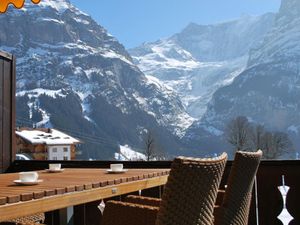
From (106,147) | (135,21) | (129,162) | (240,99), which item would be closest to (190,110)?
(240,99)

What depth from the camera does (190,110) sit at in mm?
167875

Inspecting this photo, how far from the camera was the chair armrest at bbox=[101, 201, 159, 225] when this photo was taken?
5.94 feet

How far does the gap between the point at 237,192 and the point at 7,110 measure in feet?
9.81

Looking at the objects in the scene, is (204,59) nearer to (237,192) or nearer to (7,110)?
(7,110)

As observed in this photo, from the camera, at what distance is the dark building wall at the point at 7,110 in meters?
4.12

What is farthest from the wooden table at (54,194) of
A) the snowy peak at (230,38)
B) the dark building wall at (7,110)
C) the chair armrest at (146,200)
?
the snowy peak at (230,38)

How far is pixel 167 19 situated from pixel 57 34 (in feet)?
109

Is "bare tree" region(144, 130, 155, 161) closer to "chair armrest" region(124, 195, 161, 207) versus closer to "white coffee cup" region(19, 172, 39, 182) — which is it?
"chair armrest" region(124, 195, 161, 207)

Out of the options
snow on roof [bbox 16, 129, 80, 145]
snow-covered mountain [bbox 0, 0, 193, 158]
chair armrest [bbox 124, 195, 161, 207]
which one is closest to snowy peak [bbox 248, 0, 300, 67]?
snow-covered mountain [bbox 0, 0, 193, 158]

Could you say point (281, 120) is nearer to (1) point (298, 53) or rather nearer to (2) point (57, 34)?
(1) point (298, 53)

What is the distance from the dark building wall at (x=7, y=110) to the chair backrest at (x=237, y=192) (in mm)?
2866

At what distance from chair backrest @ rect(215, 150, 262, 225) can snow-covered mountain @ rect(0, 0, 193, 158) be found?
294ft

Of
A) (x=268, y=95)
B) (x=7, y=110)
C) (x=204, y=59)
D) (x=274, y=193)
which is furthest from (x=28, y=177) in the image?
(x=204, y=59)

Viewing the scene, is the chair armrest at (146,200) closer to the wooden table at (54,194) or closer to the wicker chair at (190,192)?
the wooden table at (54,194)
